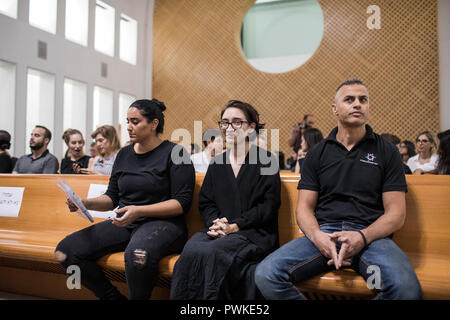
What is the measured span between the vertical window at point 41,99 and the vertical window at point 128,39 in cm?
247

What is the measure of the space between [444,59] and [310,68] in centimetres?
259

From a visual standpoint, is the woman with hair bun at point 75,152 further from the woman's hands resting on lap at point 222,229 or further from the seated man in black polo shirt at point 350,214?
the seated man in black polo shirt at point 350,214

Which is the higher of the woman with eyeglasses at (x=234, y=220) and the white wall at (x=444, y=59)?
the white wall at (x=444, y=59)

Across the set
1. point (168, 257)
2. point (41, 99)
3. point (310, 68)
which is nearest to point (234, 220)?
point (168, 257)

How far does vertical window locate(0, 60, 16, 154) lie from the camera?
711cm

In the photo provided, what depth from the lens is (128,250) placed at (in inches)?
72.1

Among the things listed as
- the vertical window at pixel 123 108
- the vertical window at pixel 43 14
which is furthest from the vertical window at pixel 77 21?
the vertical window at pixel 123 108

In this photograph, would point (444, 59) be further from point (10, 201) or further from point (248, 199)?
point (10, 201)

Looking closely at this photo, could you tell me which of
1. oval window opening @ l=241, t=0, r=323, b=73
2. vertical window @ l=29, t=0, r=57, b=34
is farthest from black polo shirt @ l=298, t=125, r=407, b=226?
vertical window @ l=29, t=0, r=57, b=34

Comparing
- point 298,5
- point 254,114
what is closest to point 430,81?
point 298,5

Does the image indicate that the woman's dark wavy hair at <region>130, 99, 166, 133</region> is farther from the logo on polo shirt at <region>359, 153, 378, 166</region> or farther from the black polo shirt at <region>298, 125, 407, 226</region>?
the logo on polo shirt at <region>359, 153, 378, 166</region>

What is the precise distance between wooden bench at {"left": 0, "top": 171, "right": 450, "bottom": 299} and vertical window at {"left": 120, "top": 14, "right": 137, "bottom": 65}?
7.68 meters

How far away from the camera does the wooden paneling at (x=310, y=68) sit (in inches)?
290
